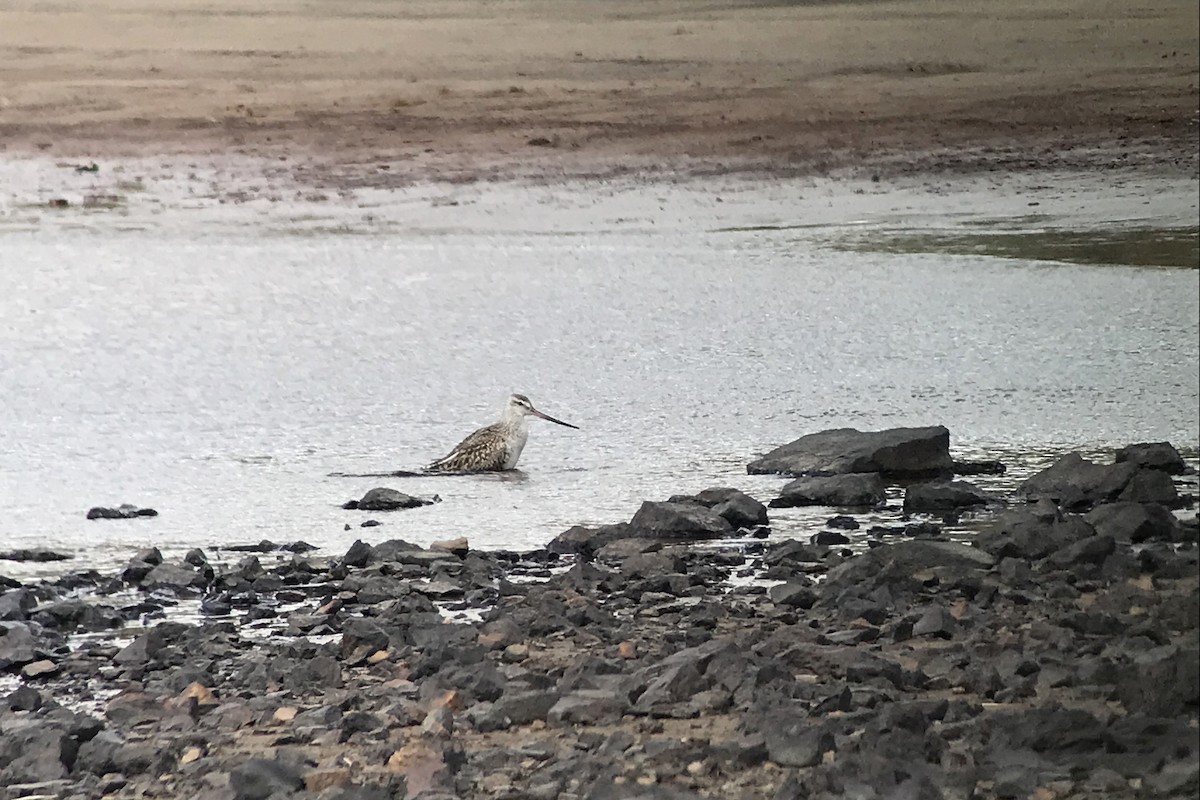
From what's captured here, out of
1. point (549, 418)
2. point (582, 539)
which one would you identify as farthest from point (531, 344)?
point (582, 539)

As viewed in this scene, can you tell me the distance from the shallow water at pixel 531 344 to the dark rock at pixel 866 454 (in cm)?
2

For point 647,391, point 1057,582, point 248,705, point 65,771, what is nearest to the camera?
point 65,771

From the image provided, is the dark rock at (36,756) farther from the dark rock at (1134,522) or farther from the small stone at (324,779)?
the dark rock at (1134,522)

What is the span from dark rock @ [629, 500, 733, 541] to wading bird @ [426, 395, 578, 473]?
205 millimetres

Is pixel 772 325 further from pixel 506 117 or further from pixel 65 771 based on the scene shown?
pixel 65 771

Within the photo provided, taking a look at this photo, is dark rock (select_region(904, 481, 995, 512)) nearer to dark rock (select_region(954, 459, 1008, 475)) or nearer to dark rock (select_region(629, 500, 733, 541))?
dark rock (select_region(954, 459, 1008, 475))

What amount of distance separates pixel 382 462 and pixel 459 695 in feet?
1.98

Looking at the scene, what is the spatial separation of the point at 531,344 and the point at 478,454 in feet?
0.69

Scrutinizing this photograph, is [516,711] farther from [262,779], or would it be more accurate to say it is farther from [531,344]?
[531,344]

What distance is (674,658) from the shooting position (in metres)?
2.29

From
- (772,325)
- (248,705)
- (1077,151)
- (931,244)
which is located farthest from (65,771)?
(1077,151)

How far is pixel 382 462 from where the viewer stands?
8.95 feet

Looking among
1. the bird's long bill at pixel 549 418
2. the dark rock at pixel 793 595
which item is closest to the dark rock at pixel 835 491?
the dark rock at pixel 793 595

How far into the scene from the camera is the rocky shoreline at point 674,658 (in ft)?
6.91
